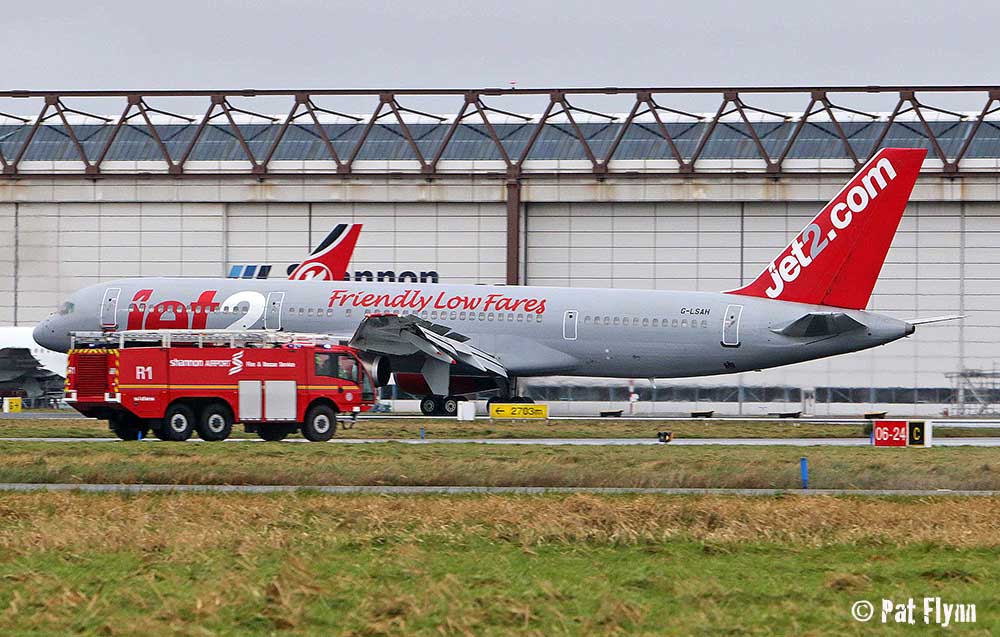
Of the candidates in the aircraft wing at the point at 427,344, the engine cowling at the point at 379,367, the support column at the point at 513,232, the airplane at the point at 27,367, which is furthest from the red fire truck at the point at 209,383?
the airplane at the point at 27,367

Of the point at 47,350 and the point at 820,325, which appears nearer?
the point at 820,325

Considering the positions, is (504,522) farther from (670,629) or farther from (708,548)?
(670,629)

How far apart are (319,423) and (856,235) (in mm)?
23379

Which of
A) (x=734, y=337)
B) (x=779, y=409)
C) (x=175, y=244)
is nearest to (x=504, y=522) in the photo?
Answer: (x=734, y=337)

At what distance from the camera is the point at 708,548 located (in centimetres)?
1983

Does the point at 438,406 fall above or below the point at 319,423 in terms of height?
below

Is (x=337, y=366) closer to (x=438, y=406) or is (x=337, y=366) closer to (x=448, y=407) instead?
(x=438, y=406)

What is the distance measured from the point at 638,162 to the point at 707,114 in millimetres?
5366

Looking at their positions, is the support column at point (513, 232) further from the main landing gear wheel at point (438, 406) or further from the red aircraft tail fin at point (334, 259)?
the main landing gear wheel at point (438, 406)

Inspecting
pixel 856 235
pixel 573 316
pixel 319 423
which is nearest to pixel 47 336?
pixel 573 316

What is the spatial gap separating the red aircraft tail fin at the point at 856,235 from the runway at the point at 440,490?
27193 mm

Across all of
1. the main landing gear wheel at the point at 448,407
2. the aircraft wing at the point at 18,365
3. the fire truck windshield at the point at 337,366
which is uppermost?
the fire truck windshield at the point at 337,366

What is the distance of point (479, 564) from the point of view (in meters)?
18.4

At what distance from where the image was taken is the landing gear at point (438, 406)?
5934cm
